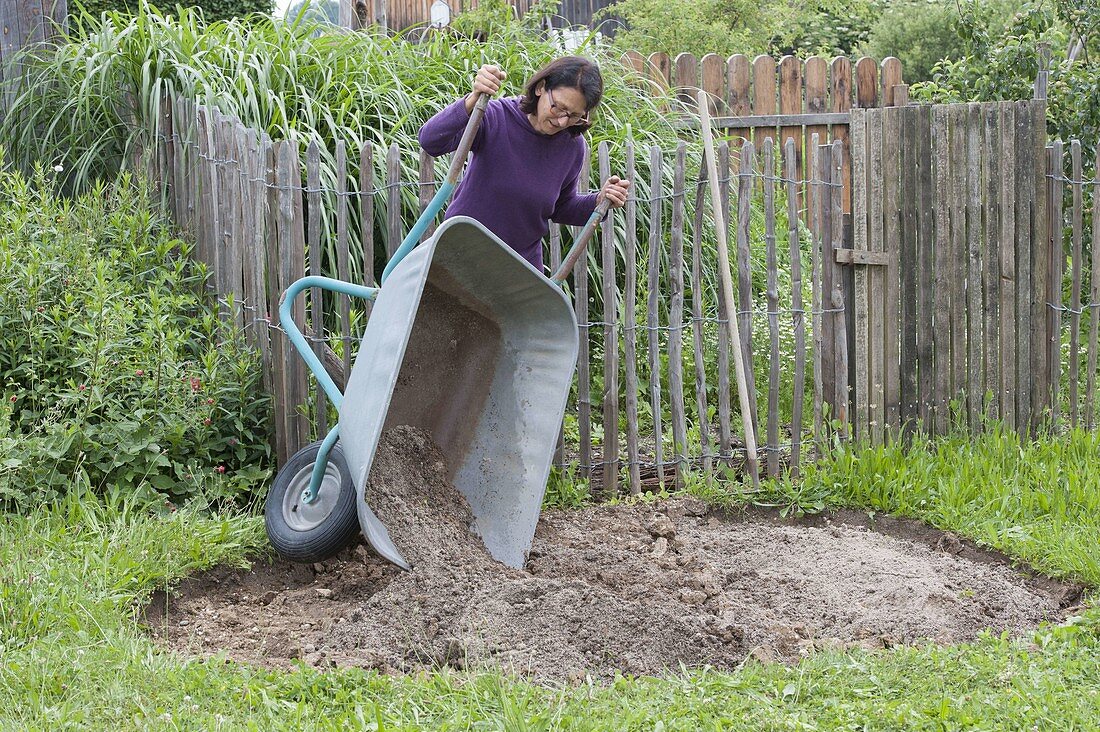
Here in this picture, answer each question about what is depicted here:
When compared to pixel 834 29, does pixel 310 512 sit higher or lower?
lower

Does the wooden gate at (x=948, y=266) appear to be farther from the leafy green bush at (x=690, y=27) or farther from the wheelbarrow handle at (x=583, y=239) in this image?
the leafy green bush at (x=690, y=27)

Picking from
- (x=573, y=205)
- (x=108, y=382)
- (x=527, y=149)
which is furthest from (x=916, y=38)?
(x=108, y=382)

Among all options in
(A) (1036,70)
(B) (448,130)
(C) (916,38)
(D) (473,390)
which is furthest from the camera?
(C) (916,38)

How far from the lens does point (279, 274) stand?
4.76m

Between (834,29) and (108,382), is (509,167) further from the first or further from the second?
(834,29)

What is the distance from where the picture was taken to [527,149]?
3.93 m

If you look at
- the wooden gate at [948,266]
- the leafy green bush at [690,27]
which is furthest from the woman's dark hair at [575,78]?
the leafy green bush at [690,27]

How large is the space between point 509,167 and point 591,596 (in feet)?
5.08

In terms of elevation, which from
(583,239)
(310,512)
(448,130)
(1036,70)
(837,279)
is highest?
(1036,70)

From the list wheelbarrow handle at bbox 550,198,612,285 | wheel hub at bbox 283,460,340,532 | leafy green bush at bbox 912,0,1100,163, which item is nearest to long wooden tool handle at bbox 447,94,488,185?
wheelbarrow handle at bbox 550,198,612,285

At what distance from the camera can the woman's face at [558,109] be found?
3701mm

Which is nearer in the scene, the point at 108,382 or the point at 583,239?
the point at 583,239

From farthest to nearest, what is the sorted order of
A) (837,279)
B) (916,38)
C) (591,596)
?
1. (916,38)
2. (837,279)
3. (591,596)

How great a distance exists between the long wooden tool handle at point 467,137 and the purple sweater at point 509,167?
0.18 m
